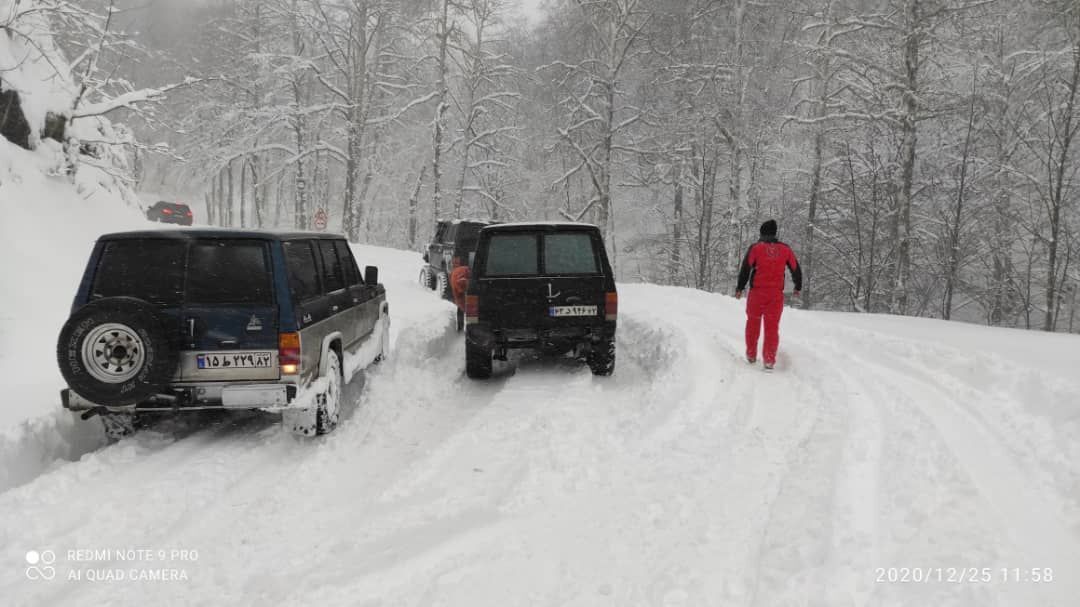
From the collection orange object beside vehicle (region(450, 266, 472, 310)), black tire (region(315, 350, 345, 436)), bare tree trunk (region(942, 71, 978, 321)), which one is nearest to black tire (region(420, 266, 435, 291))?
orange object beside vehicle (region(450, 266, 472, 310))

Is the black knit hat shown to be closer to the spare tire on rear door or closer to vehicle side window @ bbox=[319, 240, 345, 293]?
vehicle side window @ bbox=[319, 240, 345, 293]

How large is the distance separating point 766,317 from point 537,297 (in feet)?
9.80

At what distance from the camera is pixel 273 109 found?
28.1 meters

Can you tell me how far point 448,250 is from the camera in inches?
659

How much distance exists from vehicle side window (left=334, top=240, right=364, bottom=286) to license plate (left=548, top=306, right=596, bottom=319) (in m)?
2.48

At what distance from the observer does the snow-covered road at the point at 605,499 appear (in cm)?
313

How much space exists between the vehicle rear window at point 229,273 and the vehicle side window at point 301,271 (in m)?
0.23

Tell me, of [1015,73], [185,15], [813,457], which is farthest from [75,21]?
[185,15]

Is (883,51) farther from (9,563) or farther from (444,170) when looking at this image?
(444,170)

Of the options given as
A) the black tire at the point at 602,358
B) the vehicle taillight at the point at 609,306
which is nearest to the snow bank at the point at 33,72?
the vehicle taillight at the point at 609,306

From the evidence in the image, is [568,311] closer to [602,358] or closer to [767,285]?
[602,358]

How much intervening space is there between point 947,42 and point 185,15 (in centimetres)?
4635
